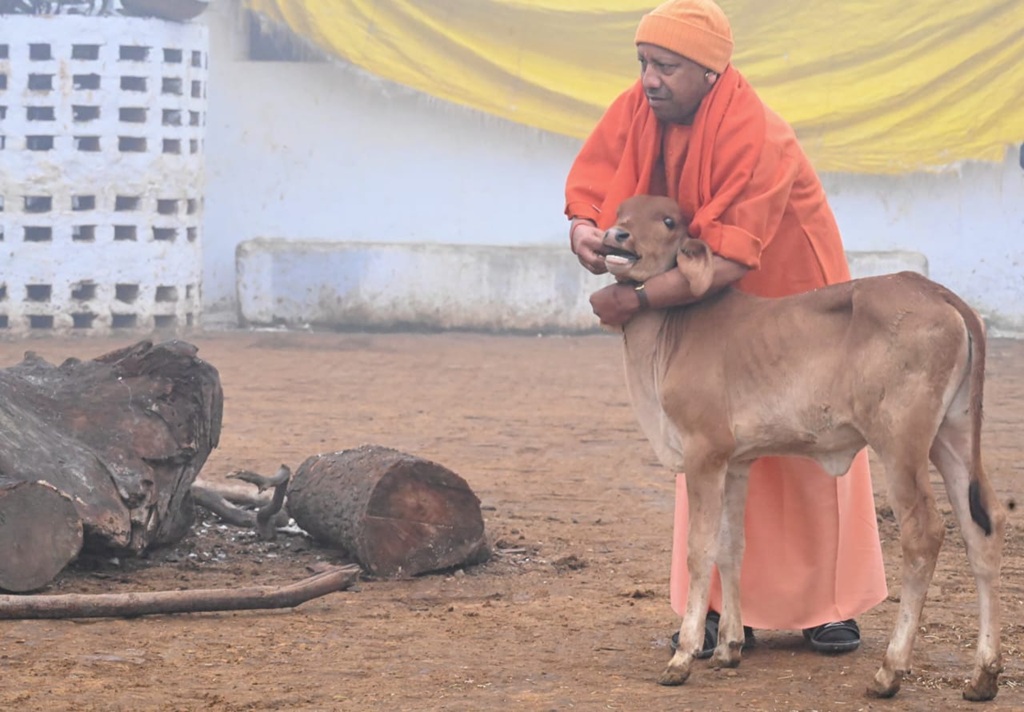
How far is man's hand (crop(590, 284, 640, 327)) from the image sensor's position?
172 inches

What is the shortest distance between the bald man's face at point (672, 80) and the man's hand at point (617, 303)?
0.53 m

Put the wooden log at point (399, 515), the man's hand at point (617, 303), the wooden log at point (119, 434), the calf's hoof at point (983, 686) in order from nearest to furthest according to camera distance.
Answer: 1. the calf's hoof at point (983, 686)
2. the man's hand at point (617, 303)
3. the wooden log at point (119, 434)
4. the wooden log at point (399, 515)

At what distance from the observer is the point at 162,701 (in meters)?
3.91

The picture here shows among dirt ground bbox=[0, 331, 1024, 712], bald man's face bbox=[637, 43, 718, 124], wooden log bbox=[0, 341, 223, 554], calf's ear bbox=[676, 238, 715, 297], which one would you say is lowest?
dirt ground bbox=[0, 331, 1024, 712]

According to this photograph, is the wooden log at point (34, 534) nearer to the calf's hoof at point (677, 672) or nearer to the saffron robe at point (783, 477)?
the saffron robe at point (783, 477)

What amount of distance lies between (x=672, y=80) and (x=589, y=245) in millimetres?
523

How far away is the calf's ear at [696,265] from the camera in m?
4.19

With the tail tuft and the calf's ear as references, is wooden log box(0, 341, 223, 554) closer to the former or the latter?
the calf's ear

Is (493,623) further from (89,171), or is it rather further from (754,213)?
(89,171)

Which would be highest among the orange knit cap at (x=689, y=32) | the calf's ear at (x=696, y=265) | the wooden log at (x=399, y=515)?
the orange knit cap at (x=689, y=32)

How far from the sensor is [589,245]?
4426 mm

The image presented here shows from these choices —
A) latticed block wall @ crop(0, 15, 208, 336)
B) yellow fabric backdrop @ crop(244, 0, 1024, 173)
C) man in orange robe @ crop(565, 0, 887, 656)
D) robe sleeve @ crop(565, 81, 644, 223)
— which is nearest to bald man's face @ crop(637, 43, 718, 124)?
man in orange robe @ crop(565, 0, 887, 656)

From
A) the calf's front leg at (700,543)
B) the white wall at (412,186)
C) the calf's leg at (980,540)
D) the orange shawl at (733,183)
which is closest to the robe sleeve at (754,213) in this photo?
the orange shawl at (733,183)

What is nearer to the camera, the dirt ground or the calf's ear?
the dirt ground
